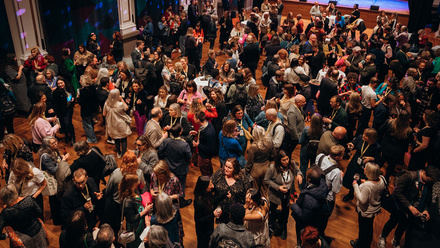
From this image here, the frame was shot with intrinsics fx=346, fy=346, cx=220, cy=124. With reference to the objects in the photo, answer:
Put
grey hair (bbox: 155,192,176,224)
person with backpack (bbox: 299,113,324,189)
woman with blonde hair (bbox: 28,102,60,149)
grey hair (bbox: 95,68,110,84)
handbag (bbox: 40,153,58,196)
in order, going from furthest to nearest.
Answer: grey hair (bbox: 95,68,110,84)
woman with blonde hair (bbox: 28,102,60,149)
person with backpack (bbox: 299,113,324,189)
handbag (bbox: 40,153,58,196)
grey hair (bbox: 155,192,176,224)

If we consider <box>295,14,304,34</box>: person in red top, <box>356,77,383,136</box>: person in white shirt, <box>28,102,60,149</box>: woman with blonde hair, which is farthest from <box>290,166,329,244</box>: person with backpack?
<box>295,14,304,34</box>: person in red top

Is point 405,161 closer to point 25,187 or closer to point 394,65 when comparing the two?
point 394,65

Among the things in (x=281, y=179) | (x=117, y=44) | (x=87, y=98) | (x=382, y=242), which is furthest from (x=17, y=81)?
(x=382, y=242)

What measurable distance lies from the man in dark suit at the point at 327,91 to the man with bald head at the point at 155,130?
124 inches

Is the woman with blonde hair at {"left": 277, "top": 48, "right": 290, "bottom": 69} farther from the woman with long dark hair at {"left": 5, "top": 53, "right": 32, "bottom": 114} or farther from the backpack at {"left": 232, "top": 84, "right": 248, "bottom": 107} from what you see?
the woman with long dark hair at {"left": 5, "top": 53, "right": 32, "bottom": 114}

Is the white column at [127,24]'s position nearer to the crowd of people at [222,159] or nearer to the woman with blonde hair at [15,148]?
the crowd of people at [222,159]

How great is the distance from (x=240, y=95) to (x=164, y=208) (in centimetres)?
306

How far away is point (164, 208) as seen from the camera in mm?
3463

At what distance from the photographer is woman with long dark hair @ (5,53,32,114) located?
718cm

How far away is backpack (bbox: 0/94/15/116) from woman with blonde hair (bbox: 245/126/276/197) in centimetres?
467

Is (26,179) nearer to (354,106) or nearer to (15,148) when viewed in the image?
(15,148)

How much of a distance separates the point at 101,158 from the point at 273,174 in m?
2.20

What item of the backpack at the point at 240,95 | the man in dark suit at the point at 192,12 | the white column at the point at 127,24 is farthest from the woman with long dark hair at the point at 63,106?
the man in dark suit at the point at 192,12

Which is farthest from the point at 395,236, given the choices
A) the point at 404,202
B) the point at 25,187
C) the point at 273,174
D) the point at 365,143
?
the point at 25,187
